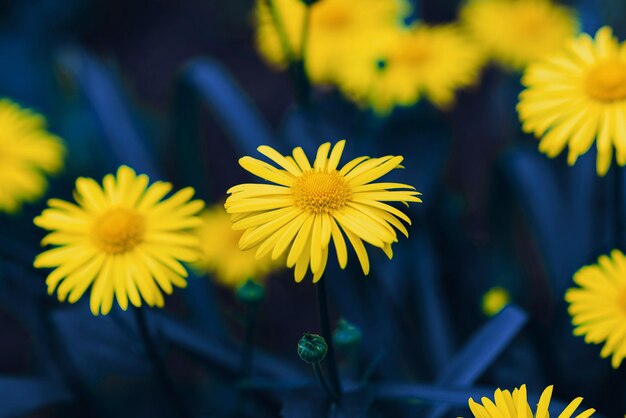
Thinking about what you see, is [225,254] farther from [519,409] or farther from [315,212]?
[519,409]

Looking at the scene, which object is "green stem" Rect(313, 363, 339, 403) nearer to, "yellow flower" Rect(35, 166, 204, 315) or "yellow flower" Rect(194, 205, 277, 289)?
"yellow flower" Rect(35, 166, 204, 315)

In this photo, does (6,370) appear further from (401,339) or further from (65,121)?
(401,339)

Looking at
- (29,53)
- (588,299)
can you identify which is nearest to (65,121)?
(29,53)

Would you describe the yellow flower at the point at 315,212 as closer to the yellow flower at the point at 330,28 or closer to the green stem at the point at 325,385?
the green stem at the point at 325,385

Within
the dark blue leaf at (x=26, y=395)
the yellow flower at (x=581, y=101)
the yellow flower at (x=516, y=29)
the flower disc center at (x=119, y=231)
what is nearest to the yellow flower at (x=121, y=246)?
the flower disc center at (x=119, y=231)

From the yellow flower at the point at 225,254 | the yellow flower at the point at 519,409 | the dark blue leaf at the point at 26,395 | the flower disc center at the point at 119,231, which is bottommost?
the yellow flower at the point at 519,409

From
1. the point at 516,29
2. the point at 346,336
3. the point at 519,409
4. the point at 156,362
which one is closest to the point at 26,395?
the point at 156,362
